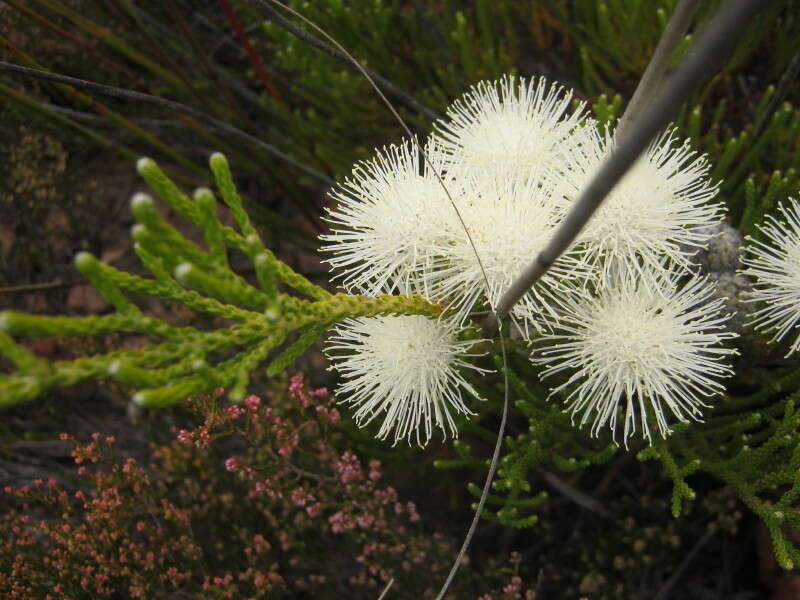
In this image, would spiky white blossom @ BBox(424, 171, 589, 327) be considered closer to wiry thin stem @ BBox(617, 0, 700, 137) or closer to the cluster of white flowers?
the cluster of white flowers

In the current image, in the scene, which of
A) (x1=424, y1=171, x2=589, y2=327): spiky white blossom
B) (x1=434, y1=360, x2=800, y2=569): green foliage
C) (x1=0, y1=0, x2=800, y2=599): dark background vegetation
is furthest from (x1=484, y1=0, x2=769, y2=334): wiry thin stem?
(x1=0, y1=0, x2=800, y2=599): dark background vegetation

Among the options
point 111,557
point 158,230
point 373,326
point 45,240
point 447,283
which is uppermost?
point 447,283

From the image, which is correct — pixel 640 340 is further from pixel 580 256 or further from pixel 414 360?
pixel 414 360

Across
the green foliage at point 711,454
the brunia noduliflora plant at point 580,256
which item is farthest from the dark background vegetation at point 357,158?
the brunia noduliflora plant at point 580,256

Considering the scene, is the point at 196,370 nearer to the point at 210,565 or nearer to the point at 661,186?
the point at 661,186

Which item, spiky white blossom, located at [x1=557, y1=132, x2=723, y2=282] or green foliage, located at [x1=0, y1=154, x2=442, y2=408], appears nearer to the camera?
green foliage, located at [x1=0, y1=154, x2=442, y2=408]

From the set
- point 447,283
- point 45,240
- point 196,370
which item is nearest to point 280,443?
point 447,283
